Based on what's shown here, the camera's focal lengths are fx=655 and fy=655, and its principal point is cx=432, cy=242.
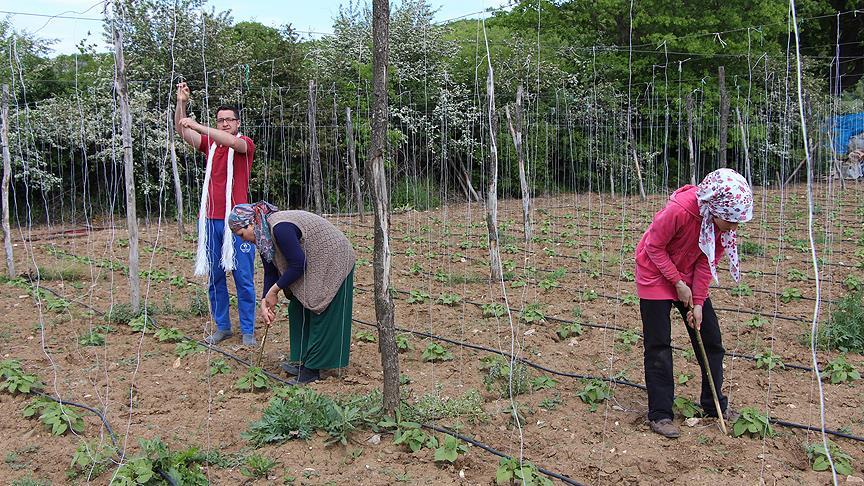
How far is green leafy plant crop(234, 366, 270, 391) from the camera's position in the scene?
3.74m

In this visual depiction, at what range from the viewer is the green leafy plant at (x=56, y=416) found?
3195mm

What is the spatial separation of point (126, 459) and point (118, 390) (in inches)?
37.0

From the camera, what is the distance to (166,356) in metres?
4.35

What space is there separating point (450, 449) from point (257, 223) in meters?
1.69

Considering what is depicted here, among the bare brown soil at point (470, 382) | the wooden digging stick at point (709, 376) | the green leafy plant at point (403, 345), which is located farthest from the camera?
the green leafy plant at point (403, 345)

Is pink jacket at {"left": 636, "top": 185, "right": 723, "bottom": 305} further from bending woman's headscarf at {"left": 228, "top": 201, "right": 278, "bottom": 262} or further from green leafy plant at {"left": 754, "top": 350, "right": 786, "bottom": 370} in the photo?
bending woman's headscarf at {"left": 228, "top": 201, "right": 278, "bottom": 262}

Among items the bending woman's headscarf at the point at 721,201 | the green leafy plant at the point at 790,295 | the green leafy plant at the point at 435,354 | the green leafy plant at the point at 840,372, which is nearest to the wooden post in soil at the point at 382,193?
the green leafy plant at the point at 435,354

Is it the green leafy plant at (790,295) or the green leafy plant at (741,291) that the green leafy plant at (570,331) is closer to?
the green leafy plant at (741,291)

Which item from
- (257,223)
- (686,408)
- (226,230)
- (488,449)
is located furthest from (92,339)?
(686,408)

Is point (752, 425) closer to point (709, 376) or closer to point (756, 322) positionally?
point (709, 376)

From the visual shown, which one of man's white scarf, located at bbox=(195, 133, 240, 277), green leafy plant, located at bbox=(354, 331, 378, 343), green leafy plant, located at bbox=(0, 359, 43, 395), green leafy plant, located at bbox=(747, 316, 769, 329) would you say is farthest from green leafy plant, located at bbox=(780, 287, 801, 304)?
green leafy plant, located at bbox=(0, 359, 43, 395)

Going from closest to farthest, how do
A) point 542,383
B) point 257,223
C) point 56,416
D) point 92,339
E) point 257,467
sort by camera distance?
point 257,467, point 56,416, point 257,223, point 542,383, point 92,339

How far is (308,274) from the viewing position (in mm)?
3758

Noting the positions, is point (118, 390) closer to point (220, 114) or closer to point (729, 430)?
point (220, 114)
